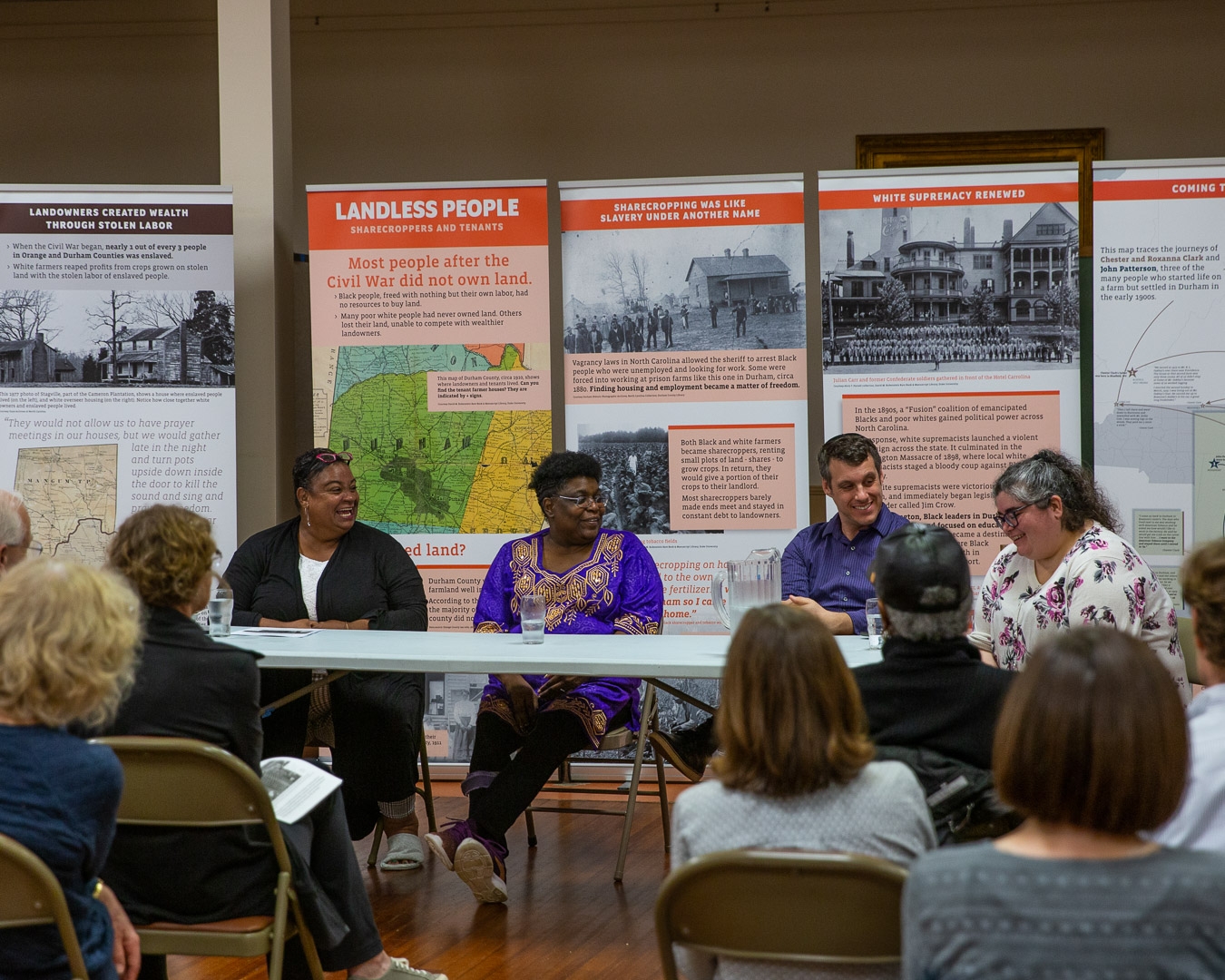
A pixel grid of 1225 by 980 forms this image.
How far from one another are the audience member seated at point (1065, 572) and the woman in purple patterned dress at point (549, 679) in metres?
1.15

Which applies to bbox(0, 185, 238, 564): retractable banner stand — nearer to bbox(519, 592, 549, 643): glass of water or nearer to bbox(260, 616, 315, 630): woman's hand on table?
bbox(260, 616, 315, 630): woman's hand on table

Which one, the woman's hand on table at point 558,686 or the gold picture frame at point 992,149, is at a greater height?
the gold picture frame at point 992,149

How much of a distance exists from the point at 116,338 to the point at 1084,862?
15.3 feet

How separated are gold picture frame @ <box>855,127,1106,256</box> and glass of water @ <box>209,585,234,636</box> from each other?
4820mm

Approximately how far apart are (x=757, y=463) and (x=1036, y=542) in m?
1.72

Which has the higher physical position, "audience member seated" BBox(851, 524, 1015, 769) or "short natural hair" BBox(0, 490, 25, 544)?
"short natural hair" BBox(0, 490, 25, 544)

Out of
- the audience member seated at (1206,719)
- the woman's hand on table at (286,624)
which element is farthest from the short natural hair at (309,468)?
the audience member seated at (1206,719)

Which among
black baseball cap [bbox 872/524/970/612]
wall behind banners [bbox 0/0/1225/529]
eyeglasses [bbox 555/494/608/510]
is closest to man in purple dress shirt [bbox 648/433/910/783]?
eyeglasses [bbox 555/494/608/510]

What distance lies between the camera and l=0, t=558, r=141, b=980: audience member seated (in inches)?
69.1

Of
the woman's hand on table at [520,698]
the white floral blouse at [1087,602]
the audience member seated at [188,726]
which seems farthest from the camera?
the woman's hand on table at [520,698]

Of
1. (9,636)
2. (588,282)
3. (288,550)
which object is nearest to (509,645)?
(288,550)

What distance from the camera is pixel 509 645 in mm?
3393

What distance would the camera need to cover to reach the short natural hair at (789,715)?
1650 mm

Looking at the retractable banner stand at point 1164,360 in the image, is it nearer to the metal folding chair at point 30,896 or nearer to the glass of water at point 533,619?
the glass of water at point 533,619
